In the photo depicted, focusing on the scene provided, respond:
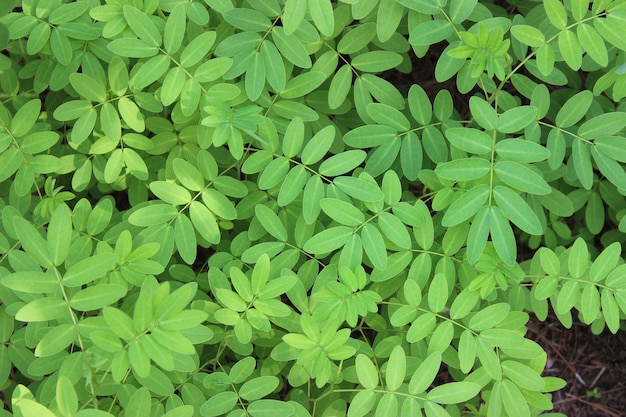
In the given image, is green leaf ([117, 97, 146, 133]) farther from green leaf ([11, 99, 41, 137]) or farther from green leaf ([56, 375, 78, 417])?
green leaf ([56, 375, 78, 417])

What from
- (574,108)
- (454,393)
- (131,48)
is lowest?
(454,393)

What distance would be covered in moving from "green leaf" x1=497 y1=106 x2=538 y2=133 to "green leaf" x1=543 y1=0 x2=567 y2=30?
0.34 metres

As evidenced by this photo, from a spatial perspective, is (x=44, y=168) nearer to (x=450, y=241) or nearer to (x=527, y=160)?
(x=450, y=241)

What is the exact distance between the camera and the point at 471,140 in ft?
6.78

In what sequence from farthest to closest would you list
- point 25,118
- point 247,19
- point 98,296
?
point 25,118
point 247,19
point 98,296

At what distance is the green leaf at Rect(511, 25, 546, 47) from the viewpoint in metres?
2.12

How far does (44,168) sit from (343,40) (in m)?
1.30

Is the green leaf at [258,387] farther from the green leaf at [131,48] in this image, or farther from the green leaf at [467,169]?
the green leaf at [131,48]

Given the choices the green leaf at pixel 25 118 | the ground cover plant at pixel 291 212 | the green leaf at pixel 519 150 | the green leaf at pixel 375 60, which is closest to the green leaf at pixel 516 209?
the ground cover plant at pixel 291 212

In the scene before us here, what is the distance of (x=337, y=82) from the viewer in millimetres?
2426

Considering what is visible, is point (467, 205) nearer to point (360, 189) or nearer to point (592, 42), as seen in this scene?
point (360, 189)

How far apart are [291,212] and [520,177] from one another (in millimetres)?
895

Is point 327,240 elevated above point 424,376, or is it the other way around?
point 327,240

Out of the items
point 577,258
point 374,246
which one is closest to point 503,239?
point 577,258
